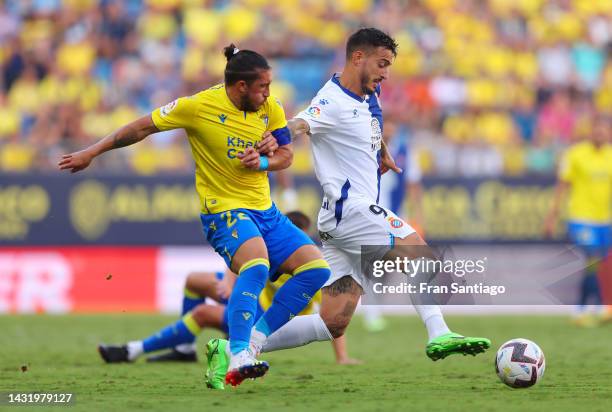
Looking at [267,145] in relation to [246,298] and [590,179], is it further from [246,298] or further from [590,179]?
[590,179]

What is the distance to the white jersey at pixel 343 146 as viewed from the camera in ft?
26.6

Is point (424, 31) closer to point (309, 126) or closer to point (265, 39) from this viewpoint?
point (265, 39)

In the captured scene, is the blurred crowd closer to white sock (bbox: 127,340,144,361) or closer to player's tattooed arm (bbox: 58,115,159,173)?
white sock (bbox: 127,340,144,361)

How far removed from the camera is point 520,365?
7551mm

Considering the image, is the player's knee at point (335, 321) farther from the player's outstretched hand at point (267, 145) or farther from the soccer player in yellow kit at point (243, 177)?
the player's outstretched hand at point (267, 145)

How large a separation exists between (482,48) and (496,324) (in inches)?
337

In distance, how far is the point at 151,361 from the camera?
33.1 ft

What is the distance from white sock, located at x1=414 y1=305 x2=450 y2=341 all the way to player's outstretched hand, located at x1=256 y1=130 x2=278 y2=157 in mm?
1564

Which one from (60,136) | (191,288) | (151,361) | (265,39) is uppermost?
(265,39)

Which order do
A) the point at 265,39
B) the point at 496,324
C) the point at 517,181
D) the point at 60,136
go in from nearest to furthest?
the point at 496,324 < the point at 517,181 < the point at 60,136 < the point at 265,39

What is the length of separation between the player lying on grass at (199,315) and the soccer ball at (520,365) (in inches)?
97.9

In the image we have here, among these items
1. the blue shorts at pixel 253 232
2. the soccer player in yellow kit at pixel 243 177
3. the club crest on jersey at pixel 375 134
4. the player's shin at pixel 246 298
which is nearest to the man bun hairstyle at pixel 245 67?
the soccer player in yellow kit at pixel 243 177

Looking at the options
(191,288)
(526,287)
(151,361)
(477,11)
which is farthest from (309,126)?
(477,11)

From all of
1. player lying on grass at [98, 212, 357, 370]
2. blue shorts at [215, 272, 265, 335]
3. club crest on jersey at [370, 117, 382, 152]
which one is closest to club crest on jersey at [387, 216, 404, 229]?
club crest on jersey at [370, 117, 382, 152]
